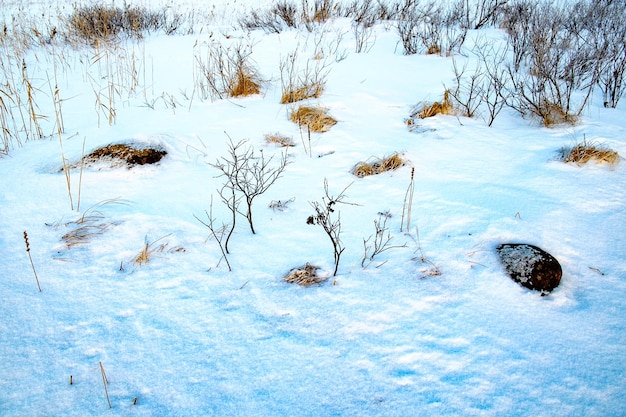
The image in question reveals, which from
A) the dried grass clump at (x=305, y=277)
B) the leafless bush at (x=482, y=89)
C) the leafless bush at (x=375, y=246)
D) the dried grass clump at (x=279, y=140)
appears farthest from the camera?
the leafless bush at (x=482, y=89)

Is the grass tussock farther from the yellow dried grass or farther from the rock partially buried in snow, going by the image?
the rock partially buried in snow

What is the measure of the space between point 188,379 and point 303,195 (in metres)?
1.36

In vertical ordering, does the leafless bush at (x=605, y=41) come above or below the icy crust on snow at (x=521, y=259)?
above

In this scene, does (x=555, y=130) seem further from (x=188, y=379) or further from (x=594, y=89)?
(x=188, y=379)

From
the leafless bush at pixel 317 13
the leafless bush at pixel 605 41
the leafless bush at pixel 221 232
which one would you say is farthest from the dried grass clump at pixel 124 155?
the leafless bush at pixel 317 13

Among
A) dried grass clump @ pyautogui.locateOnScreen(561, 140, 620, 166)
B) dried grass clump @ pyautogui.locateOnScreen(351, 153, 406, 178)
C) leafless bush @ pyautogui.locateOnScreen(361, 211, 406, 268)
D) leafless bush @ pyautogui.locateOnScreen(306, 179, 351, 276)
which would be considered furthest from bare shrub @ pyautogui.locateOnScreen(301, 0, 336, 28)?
leafless bush @ pyautogui.locateOnScreen(361, 211, 406, 268)

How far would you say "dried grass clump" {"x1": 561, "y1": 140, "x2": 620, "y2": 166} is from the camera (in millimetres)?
2494

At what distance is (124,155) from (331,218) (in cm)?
164

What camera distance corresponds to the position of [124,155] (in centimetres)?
270

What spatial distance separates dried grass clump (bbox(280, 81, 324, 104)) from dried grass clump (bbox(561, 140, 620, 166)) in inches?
91.2

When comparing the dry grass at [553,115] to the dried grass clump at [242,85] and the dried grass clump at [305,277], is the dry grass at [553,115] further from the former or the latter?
the dried grass clump at [242,85]

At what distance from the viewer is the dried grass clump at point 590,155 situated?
8.18ft

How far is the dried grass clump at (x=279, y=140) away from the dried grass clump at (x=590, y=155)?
2.02m

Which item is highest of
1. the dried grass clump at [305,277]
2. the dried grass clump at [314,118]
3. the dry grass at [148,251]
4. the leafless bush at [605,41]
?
the leafless bush at [605,41]
